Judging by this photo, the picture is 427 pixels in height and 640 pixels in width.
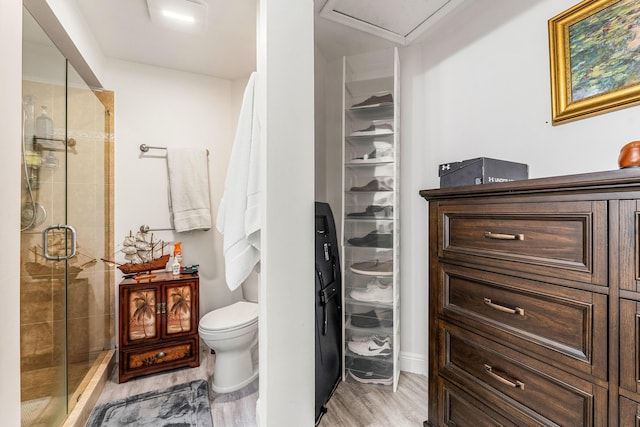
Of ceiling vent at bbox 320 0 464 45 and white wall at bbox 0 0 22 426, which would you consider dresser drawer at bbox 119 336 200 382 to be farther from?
ceiling vent at bbox 320 0 464 45

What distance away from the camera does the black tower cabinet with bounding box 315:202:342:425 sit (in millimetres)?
1598

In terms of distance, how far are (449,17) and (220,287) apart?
9.09 ft

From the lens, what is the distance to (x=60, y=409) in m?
1.51

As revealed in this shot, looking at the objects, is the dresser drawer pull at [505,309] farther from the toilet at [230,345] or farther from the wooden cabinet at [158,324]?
the wooden cabinet at [158,324]

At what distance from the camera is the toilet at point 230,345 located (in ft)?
6.09

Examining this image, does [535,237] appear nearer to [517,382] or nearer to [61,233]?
[517,382]

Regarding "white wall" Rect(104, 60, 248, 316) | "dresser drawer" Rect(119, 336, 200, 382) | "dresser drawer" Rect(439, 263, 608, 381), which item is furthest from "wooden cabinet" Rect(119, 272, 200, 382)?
"dresser drawer" Rect(439, 263, 608, 381)

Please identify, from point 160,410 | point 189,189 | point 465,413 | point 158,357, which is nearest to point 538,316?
point 465,413

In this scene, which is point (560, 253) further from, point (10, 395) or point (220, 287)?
point (220, 287)

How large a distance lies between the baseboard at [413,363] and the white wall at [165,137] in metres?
1.54

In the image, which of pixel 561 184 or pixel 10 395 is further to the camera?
pixel 10 395

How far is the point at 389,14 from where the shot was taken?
175cm

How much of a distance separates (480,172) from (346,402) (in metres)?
1.52

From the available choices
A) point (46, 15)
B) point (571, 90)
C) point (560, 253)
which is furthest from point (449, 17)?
point (46, 15)
